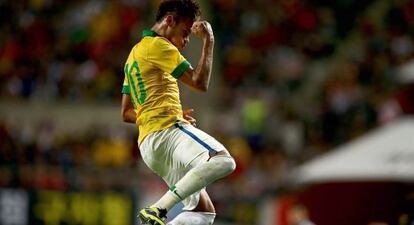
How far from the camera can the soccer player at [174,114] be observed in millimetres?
7645

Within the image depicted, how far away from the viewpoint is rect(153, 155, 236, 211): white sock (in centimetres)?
761

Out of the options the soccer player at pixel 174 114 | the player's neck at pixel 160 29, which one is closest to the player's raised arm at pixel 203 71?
the soccer player at pixel 174 114

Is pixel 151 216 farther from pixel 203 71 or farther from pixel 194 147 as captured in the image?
pixel 203 71

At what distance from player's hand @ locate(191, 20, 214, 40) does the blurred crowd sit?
9.71 metres

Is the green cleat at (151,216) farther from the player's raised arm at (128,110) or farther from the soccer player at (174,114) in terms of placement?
the player's raised arm at (128,110)

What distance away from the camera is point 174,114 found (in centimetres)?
793

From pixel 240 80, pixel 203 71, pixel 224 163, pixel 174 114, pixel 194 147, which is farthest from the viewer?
pixel 240 80

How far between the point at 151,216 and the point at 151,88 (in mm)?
944

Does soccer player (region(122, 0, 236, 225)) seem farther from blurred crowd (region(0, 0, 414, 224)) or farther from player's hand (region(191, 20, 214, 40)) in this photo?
blurred crowd (region(0, 0, 414, 224))

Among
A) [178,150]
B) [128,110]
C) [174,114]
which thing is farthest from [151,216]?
[128,110]

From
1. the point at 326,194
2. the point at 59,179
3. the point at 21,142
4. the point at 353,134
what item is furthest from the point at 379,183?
the point at 21,142

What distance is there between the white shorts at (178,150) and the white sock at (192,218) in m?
0.07

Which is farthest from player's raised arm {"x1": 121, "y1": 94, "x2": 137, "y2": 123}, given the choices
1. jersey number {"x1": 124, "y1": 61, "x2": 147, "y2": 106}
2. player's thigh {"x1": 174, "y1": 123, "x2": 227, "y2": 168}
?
player's thigh {"x1": 174, "y1": 123, "x2": 227, "y2": 168}

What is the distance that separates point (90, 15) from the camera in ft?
74.7
